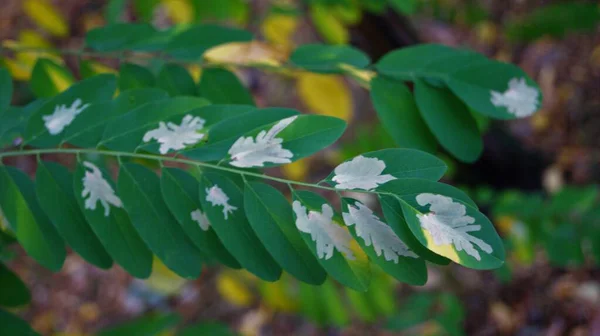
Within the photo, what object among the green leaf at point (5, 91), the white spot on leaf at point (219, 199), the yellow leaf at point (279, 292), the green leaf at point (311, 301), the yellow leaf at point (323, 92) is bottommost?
the yellow leaf at point (279, 292)

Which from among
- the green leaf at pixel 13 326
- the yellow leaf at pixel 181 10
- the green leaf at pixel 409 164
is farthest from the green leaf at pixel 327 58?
the yellow leaf at pixel 181 10

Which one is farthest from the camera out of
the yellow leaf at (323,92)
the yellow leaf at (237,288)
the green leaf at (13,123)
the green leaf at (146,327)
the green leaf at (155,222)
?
the yellow leaf at (237,288)

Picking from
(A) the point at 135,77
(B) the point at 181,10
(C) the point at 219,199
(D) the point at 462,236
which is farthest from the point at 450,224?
(B) the point at 181,10

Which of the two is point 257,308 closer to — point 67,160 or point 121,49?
point 67,160

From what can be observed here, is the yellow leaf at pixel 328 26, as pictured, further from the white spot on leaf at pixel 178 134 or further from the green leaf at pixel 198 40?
the white spot on leaf at pixel 178 134

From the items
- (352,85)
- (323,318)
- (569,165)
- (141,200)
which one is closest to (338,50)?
(141,200)

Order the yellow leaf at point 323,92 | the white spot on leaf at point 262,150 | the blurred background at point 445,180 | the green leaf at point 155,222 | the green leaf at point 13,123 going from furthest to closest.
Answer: the yellow leaf at point 323,92, the blurred background at point 445,180, the green leaf at point 13,123, the green leaf at point 155,222, the white spot on leaf at point 262,150
